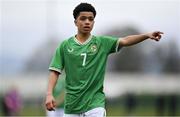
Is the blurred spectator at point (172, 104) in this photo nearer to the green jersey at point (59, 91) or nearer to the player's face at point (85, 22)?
the green jersey at point (59, 91)

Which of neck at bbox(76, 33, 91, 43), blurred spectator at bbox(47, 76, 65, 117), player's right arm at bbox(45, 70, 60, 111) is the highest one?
neck at bbox(76, 33, 91, 43)

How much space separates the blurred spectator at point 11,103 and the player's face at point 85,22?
1904 cm

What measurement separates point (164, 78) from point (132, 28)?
5181 mm

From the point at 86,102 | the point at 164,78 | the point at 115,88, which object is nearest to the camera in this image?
the point at 86,102

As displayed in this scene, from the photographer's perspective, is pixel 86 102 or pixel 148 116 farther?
pixel 148 116

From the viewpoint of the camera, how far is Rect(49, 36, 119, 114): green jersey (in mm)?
10516

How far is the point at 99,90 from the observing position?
1059 cm

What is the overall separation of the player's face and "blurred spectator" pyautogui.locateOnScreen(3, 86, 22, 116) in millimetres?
19035

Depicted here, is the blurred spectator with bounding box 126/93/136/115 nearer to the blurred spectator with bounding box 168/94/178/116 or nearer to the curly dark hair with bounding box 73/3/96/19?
the blurred spectator with bounding box 168/94/178/116

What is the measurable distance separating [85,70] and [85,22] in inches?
22.5

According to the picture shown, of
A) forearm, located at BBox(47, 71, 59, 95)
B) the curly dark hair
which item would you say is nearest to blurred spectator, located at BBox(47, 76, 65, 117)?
forearm, located at BBox(47, 71, 59, 95)

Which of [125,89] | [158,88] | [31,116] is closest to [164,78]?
[158,88]

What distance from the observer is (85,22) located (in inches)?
413

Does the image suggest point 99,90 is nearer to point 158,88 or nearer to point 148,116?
point 148,116
